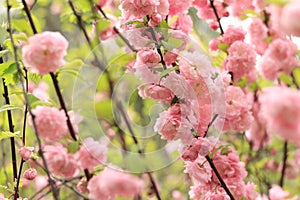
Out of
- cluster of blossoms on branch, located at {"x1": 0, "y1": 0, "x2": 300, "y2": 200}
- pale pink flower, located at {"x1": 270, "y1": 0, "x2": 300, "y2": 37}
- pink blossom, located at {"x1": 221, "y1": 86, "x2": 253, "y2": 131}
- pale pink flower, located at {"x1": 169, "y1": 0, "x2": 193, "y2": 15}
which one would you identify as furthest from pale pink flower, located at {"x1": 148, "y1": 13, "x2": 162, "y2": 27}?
pale pink flower, located at {"x1": 270, "y1": 0, "x2": 300, "y2": 37}

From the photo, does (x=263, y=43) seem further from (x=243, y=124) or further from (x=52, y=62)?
(x=52, y=62)

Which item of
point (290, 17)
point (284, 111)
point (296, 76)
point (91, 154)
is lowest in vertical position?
point (284, 111)

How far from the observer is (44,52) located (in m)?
1.20

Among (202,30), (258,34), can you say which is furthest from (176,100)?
(202,30)

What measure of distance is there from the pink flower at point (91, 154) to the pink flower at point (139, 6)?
1.09 ft

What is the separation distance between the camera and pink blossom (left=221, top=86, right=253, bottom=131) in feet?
4.75

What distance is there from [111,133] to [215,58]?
402mm

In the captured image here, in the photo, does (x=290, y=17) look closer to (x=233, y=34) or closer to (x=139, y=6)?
(x=139, y=6)

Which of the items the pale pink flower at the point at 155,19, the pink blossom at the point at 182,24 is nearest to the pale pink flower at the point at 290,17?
the pale pink flower at the point at 155,19

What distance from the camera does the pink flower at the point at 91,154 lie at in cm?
132

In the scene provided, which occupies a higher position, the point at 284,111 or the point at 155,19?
the point at 155,19

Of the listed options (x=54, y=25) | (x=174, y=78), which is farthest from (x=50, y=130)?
(x=54, y=25)

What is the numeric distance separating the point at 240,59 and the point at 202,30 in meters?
0.46

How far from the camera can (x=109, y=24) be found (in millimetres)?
1614
